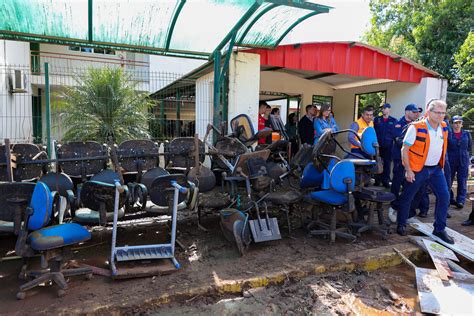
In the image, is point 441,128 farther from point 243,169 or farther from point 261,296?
point 261,296

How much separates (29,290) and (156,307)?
1212 mm

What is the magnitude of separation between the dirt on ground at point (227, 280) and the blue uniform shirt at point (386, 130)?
111 inches

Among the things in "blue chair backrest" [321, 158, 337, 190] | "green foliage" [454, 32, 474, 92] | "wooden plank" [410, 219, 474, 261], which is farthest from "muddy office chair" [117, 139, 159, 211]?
"green foliage" [454, 32, 474, 92]

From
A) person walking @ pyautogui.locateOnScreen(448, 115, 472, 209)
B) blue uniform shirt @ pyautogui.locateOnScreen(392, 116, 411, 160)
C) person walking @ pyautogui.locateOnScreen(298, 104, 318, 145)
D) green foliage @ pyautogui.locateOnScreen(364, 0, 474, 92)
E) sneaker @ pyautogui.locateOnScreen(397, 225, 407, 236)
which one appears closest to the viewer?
sneaker @ pyautogui.locateOnScreen(397, 225, 407, 236)

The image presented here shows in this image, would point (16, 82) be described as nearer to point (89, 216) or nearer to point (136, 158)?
point (136, 158)

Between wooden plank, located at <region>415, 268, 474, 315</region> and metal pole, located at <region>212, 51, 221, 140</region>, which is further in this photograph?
metal pole, located at <region>212, 51, 221, 140</region>

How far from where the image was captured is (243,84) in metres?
6.59

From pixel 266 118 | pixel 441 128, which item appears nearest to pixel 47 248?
pixel 441 128

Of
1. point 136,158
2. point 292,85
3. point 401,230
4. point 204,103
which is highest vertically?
point 292,85

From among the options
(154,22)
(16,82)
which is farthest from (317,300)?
(16,82)

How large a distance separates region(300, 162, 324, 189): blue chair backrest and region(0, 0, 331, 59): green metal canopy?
238cm

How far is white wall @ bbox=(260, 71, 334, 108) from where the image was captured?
10750 mm

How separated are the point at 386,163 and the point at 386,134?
0.66m

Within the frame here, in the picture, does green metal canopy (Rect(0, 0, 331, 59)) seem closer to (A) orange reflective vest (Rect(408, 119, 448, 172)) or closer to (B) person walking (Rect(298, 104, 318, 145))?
(B) person walking (Rect(298, 104, 318, 145))
